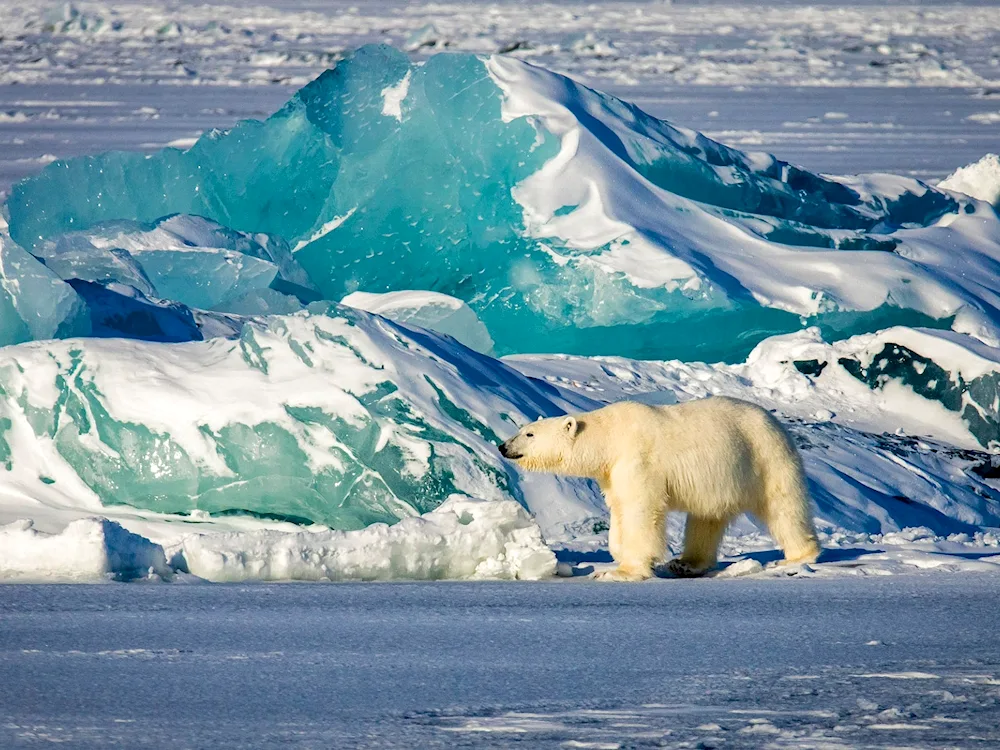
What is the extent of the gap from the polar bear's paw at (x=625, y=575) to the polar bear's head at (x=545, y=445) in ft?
1.33

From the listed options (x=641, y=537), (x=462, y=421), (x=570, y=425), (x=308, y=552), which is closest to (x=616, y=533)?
(x=641, y=537)

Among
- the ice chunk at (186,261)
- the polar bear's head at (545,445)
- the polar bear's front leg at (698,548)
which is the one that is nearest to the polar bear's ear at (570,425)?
the polar bear's head at (545,445)

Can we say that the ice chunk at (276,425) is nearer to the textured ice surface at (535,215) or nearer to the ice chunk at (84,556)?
the ice chunk at (84,556)

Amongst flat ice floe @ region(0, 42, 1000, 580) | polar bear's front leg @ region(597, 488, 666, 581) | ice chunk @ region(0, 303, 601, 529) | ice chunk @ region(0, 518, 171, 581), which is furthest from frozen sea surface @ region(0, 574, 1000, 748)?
ice chunk @ region(0, 303, 601, 529)

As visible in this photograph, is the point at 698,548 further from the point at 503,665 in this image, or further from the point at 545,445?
the point at 503,665

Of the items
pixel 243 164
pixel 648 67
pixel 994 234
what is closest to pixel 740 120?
pixel 648 67

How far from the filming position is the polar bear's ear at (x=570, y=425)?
4.88 m

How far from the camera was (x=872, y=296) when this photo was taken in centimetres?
889

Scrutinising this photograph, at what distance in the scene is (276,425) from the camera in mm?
5801

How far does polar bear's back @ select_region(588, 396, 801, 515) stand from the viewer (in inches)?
186

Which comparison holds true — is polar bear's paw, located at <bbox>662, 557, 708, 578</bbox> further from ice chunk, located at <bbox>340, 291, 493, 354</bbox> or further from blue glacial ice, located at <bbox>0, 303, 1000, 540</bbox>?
ice chunk, located at <bbox>340, 291, 493, 354</bbox>

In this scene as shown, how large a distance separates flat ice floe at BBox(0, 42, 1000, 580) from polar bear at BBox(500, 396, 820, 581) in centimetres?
28

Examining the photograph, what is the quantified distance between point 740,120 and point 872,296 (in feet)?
34.8

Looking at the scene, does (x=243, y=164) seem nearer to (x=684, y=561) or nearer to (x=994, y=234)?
(x=994, y=234)
